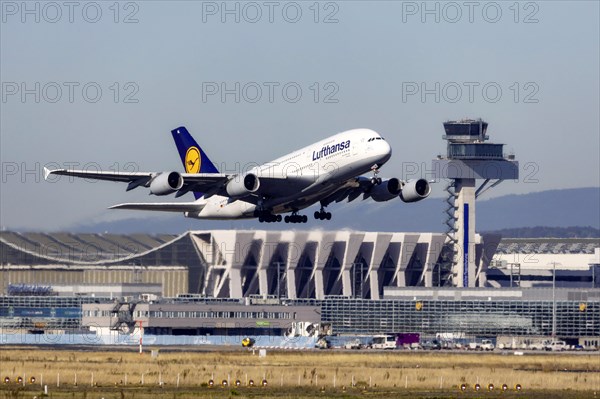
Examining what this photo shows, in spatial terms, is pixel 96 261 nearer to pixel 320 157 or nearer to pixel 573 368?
pixel 573 368

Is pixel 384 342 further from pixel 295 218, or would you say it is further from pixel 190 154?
pixel 295 218

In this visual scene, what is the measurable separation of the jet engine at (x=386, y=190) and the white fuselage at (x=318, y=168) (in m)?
2.28

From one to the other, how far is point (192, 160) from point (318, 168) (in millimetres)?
19098

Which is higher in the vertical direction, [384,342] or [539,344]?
[384,342]

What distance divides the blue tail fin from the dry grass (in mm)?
13815

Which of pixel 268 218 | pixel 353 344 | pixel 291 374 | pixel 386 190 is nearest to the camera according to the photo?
pixel 386 190

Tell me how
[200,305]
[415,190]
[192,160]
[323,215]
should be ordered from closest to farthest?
[415,190], [323,215], [192,160], [200,305]

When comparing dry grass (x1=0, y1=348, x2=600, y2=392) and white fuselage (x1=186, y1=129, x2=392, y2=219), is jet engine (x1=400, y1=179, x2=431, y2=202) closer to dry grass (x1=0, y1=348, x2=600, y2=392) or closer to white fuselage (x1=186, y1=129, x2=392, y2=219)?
white fuselage (x1=186, y1=129, x2=392, y2=219)

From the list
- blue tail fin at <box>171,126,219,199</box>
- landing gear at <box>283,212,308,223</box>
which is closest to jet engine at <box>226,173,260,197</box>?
landing gear at <box>283,212,308,223</box>

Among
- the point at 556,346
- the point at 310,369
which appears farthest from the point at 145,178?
the point at 556,346

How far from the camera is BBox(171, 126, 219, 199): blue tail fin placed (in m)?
89.2

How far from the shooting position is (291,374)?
3172 inches

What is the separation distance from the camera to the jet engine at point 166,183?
240 ft

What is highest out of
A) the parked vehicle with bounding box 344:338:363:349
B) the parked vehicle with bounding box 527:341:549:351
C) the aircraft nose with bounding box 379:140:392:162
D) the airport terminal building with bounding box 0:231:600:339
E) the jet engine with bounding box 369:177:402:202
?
the aircraft nose with bounding box 379:140:392:162
